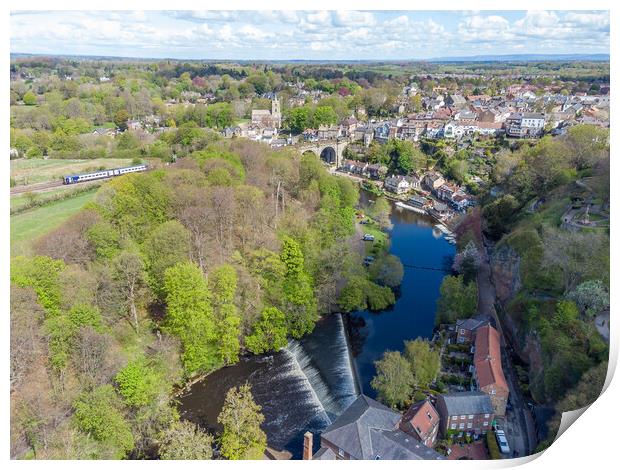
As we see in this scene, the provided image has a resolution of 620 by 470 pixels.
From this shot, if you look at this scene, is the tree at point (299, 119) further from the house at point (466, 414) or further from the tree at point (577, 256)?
the house at point (466, 414)

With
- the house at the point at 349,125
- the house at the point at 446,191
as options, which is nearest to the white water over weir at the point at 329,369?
A: the house at the point at 446,191

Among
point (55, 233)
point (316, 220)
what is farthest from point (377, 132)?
point (55, 233)

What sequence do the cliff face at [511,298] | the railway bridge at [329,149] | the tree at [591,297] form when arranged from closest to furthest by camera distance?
the tree at [591,297] < the cliff face at [511,298] < the railway bridge at [329,149]

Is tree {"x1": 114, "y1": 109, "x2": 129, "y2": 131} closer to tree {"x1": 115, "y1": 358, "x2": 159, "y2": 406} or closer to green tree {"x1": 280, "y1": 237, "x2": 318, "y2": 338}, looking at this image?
green tree {"x1": 280, "y1": 237, "x2": 318, "y2": 338}

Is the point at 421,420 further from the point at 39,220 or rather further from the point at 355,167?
the point at 355,167

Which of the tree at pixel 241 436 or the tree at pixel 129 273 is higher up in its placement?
the tree at pixel 129 273

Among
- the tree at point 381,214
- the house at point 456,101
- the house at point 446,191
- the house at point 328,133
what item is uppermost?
the house at point 456,101
